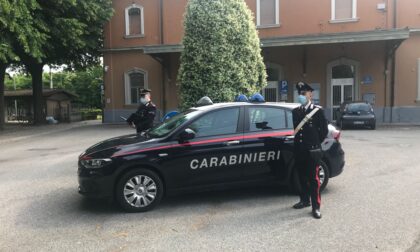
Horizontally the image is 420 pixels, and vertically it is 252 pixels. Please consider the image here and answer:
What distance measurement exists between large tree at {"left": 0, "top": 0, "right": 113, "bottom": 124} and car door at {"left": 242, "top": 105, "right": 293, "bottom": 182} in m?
13.2

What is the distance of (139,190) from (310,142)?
2443 mm

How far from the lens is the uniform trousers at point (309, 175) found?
17.9ft

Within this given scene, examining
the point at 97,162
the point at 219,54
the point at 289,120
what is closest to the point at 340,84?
the point at 219,54

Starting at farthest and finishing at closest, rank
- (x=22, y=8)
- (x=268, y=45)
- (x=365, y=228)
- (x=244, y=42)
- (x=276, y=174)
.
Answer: (x=268, y=45) < (x=22, y=8) < (x=244, y=42) < (x=276, y=174) < (x=365, y=228)

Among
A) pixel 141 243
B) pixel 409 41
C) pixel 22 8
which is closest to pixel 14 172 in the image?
pixel 141 243

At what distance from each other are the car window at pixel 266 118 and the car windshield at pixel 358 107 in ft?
47.1

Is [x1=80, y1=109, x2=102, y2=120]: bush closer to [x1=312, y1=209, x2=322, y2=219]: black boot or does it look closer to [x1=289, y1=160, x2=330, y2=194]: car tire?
[x1=289, y1=160, x2=330, y2=194]: car tire

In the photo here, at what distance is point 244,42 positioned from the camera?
11938 millimetres

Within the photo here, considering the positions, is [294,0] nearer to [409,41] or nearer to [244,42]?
[409,41]

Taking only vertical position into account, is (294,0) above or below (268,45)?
above

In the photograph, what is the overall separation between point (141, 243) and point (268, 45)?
18972 mm

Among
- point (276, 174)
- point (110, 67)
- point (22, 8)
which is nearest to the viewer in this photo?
point (276, 174)

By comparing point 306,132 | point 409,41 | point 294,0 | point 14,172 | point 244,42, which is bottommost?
point 14,172

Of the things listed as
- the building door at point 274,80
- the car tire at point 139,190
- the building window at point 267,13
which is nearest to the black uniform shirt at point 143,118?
the car tire at point 139,190
